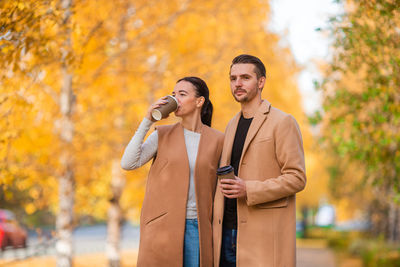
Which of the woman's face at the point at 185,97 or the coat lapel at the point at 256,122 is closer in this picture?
the coat lapel at the point at 256,122

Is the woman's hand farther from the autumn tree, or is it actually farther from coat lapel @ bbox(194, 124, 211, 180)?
the autumn tree

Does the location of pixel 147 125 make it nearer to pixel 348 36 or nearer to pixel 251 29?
pixel 348 36

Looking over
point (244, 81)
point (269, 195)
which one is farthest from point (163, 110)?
point (269, 195)

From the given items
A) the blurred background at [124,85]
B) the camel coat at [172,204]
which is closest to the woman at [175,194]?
the camel coat at [172,204]

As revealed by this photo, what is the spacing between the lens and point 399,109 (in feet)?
17.1

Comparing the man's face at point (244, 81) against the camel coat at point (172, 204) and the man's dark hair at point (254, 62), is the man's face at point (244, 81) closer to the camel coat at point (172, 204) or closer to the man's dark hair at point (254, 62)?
the man's dark hair at point (254, 62)

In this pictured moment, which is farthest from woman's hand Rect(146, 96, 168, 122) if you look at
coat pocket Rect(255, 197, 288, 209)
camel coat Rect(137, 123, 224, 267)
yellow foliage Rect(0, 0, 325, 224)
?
yellow foliage Rect(0, 0, 325, 224)

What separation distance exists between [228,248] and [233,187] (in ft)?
1.56

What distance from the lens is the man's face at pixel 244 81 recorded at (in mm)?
2867

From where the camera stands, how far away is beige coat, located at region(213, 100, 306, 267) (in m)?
2.62

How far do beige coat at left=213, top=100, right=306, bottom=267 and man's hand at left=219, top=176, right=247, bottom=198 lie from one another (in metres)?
0.04

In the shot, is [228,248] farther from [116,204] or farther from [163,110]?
[116,204]

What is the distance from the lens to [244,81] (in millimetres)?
2877

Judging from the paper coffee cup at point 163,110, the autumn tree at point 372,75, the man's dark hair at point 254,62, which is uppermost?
the autumn tree at point 372,75
